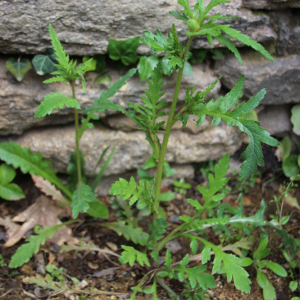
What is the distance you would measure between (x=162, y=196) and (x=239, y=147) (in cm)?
72

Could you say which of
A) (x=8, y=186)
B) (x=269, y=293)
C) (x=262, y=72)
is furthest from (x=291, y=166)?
(x=8, y=186)

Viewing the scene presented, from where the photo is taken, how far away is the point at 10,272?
2047 mm

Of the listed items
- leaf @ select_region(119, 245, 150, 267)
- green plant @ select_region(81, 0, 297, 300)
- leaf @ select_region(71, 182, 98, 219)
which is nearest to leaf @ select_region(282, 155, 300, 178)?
green plant @ select_region(81, 0, 297, 300)

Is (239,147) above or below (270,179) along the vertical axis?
above

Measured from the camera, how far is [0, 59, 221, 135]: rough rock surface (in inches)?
86.8

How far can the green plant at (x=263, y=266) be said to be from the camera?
1975mm

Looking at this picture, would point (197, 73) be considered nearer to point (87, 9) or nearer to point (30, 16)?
point (87, 9)

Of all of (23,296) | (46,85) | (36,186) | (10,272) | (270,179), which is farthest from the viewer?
(270,179)

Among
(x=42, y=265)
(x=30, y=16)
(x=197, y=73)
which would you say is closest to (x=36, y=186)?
(x=42, y=265)

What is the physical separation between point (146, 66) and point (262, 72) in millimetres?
800

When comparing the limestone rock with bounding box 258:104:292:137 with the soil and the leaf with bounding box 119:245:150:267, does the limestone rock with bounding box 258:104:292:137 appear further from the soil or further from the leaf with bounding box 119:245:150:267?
the leaf with bounding box 119:245:150:267

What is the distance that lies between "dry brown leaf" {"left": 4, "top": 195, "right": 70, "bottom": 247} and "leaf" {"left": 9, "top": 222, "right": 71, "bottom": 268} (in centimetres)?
13

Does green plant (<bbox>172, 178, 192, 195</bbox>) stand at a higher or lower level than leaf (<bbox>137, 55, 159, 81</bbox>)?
lower

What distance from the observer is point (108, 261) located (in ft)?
7.25
